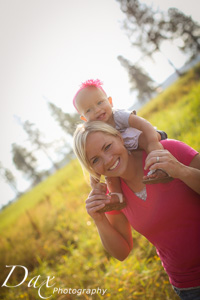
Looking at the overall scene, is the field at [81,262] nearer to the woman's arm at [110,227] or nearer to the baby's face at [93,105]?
the woman's arm at [110,227]

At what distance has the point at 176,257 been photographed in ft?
5.20

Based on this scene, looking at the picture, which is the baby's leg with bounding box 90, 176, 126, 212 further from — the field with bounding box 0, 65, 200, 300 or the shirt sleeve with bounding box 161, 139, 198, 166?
the field with bounding box 0, 65, 200, 300

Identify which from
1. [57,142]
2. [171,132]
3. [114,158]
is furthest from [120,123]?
[57,142]

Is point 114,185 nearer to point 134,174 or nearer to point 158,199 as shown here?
point 134,174

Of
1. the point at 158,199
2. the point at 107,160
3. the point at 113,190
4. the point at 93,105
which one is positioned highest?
the point at 93,105

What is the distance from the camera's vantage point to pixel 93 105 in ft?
7.84

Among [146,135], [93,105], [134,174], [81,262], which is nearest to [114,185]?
[134,174]

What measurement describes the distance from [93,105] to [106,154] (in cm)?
98

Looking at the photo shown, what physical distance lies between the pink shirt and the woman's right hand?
0.26 m

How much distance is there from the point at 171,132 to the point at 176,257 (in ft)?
13.7

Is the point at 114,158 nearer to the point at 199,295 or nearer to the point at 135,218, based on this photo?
the point at 135,218

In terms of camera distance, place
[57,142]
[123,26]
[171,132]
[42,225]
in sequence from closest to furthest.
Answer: [171,132] → [42,225] → [123,26] → [57,142]

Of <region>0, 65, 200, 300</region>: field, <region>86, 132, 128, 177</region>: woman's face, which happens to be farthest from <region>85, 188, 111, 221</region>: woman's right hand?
<region>0, 65, 200, 300</region>: field

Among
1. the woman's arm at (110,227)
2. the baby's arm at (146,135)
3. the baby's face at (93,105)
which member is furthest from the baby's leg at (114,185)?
the baby's face at (93,105)
